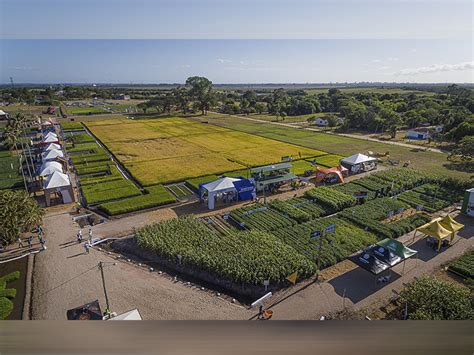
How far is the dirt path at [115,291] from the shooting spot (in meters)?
9.47

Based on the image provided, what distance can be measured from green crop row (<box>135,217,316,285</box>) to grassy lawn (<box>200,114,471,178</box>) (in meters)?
17.3

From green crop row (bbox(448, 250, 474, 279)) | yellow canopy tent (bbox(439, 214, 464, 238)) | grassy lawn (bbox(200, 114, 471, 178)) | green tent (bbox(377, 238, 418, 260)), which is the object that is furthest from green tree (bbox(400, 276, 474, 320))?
grassy lawn (bbox(200, 114, 471, 178))

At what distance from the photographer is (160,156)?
88.8 ft

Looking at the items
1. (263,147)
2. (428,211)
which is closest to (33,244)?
(428,211)

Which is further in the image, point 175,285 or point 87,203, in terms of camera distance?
point 87,203

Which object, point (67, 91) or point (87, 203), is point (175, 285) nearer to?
point (87, 203)

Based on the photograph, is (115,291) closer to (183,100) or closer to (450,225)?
(450,225)

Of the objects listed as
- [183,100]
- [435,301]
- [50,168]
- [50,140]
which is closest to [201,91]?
[183,100]

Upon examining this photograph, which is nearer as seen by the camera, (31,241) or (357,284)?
(357,284)

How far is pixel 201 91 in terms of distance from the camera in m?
55.6

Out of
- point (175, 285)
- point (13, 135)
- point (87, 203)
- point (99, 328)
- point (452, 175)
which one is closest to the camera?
point (99, 328)

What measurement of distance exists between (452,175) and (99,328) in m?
26.0

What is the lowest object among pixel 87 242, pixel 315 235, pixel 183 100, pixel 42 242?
pixel 87 242

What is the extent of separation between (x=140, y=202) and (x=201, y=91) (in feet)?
139
